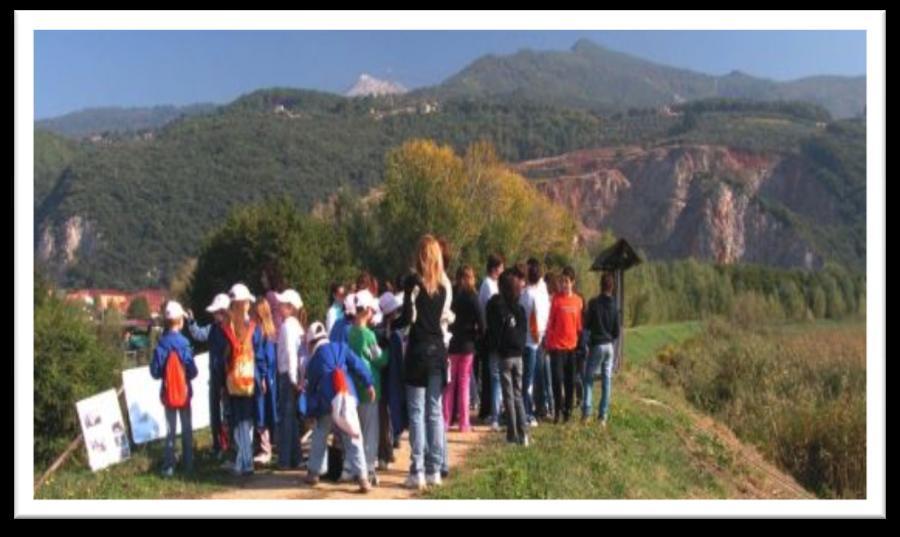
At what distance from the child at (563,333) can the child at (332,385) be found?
394 cm

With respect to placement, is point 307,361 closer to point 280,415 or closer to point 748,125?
point 280,415

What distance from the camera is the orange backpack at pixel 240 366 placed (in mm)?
10523

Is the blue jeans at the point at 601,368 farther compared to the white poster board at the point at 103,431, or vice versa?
the blue jeans at the point at 601,368

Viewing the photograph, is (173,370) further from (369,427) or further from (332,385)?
(369,427)

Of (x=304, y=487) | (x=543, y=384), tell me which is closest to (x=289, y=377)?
(x=304, y=487)

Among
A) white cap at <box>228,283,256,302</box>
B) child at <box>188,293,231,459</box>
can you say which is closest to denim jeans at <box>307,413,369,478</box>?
child at <box>188,293,231,459</box>

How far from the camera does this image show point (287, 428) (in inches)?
435

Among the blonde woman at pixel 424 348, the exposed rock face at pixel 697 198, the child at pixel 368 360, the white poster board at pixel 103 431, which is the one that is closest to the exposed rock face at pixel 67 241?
the exposed rock face at pixel 697 198

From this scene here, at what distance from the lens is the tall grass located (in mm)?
19641

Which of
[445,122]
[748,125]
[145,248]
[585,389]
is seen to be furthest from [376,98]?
[585,389]

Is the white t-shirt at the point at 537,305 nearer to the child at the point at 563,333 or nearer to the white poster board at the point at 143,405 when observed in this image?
the child at the point at 563,333

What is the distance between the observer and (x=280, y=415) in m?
11.0

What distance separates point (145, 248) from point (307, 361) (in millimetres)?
104204

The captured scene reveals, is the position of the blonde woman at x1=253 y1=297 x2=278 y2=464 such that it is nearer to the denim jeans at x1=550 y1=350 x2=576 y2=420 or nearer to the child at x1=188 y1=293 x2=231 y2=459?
the child at x1=188 y1=293 x2=231 y2=459
